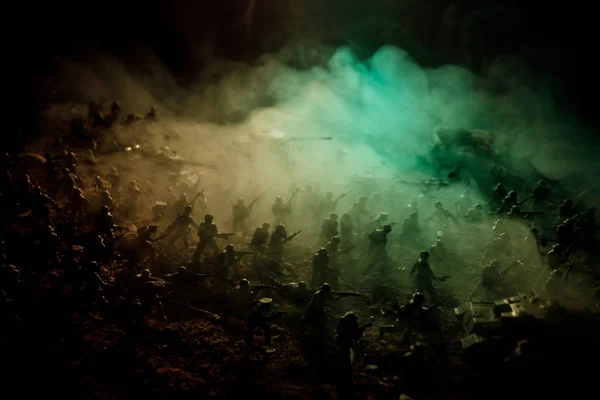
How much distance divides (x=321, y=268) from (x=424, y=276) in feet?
9.43

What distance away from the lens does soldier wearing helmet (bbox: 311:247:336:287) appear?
1066 centimetres

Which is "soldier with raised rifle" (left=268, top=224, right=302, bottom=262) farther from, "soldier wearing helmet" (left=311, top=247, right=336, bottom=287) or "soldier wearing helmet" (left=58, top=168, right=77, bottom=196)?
"soldier wearing helmet" (left=58, top=168, right=77, bottom=196)

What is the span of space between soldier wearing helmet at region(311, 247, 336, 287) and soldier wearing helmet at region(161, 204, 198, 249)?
394cm

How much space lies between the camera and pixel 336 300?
1052 cm

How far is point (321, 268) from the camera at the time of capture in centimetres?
1077

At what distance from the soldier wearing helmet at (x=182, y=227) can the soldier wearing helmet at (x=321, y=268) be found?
3939mm

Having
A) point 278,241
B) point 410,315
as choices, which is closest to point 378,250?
point 278,241

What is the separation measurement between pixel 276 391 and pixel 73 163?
12339 mm

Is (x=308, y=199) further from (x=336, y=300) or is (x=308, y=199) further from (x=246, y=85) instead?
(x=246, y=85)

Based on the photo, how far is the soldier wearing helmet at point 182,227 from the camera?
11.7 meters

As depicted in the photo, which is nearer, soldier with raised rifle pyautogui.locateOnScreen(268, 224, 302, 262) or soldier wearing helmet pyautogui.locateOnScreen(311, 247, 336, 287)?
soldier wearing helmet pyautogui.locateOnScreen(311, 247, 336, 287)

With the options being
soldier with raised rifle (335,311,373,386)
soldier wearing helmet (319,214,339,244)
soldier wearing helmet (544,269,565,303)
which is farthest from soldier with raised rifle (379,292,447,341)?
soldier wearing helmet (319,214,339,244)

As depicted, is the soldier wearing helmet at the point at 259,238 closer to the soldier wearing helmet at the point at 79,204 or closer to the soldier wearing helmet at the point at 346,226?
the soldier wearing helmet at the point at 346,226

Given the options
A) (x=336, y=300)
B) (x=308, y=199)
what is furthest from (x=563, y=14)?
(x=336, y=300)
